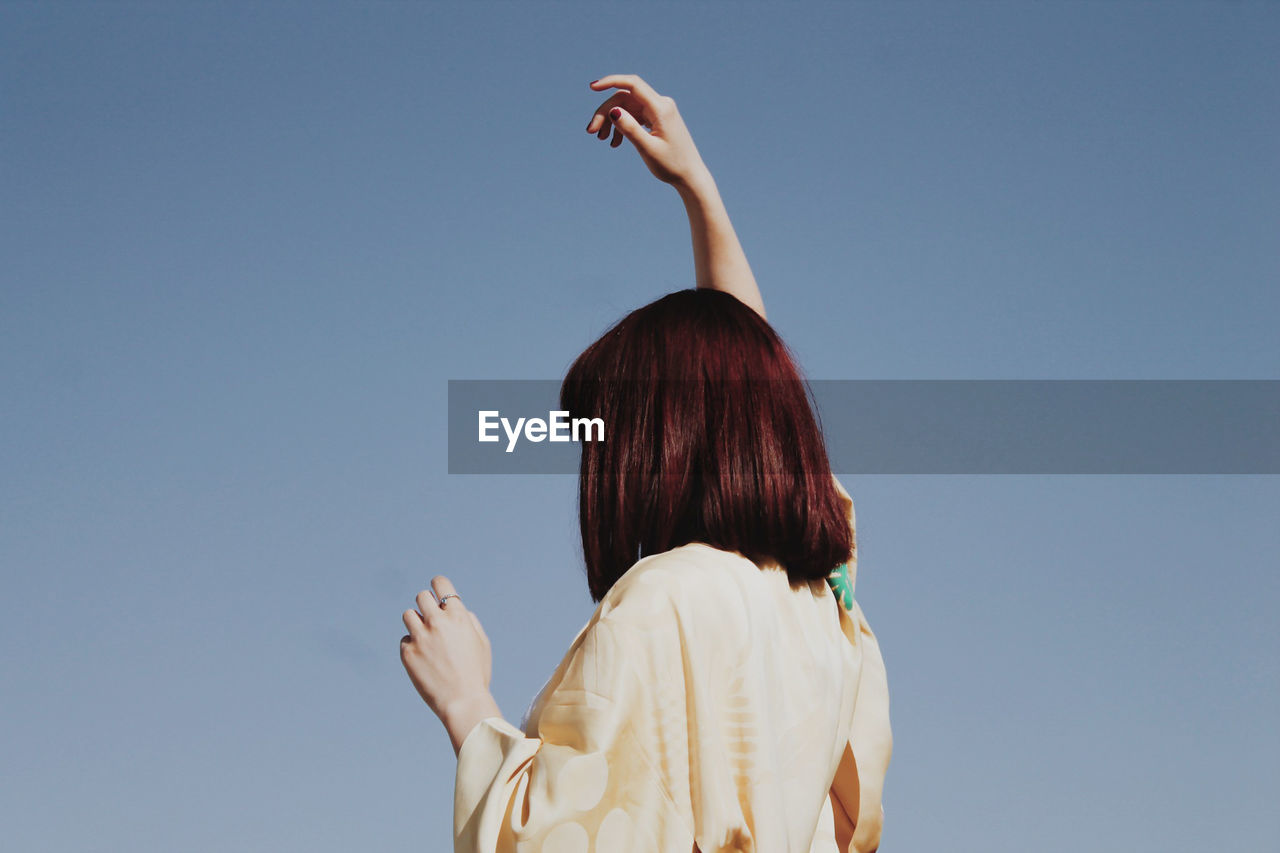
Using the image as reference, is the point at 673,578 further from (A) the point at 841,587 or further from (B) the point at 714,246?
(B) the point at 714,246

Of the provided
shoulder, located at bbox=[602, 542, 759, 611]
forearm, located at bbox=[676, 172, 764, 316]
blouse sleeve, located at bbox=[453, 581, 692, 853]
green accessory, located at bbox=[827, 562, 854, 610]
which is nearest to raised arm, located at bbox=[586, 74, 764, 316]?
forearm, located at bbox=[676, 172, 764, 316]

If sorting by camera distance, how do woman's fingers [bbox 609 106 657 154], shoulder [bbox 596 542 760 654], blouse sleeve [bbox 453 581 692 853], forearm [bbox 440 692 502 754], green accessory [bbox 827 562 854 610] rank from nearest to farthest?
blouse sleeve [bbox 453 581 692 853] → shoulder [bbox 596 542 760 654] → forearm [bbox 440 692 502 754] → green accessory [bbox 827 562 854 610] → woman's fingers [bbox 609 106 657 154]

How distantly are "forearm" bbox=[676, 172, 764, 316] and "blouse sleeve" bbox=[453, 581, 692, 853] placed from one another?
1.20m

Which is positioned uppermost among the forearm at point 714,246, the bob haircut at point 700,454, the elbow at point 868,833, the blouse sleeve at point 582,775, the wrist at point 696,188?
the wrist at point 696,188

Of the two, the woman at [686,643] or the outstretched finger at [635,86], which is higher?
the outstretched finger at [635,86]

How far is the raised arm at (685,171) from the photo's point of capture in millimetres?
3117

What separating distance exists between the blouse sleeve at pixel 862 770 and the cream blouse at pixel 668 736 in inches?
14.6

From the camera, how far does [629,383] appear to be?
2355 millimetres

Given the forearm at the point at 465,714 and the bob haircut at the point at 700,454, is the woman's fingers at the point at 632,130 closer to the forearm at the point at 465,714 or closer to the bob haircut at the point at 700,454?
the bob haircut at the point at 700,454

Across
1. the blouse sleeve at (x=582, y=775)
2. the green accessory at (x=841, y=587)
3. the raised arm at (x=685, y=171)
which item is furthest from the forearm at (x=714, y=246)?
the blouse sleeve at (x=582, y=775)

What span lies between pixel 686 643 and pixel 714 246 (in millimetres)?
1334

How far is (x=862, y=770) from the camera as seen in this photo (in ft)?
8.70

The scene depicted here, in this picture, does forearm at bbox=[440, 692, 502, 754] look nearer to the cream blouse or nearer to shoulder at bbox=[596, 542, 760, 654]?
the cream blouse

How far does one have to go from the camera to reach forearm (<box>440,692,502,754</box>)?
7.37 ft
